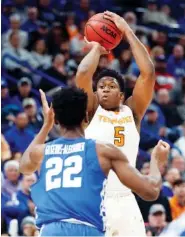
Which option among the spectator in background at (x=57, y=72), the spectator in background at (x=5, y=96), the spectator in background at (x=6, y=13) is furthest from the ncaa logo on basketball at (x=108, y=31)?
the spectator in background at (x=6, y=13)

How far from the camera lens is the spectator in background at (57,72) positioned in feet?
45.0

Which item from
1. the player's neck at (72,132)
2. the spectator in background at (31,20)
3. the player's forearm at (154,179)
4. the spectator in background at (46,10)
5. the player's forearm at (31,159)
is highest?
the spectator in background at (46,10)

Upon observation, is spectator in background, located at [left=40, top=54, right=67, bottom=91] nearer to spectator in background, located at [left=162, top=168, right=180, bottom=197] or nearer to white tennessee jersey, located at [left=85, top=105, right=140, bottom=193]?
spectator in background, located at [left=162, top=168, right=180, bottom=197]

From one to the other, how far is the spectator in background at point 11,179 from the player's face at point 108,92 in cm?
390

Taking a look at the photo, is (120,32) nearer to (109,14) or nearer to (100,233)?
(109,14)

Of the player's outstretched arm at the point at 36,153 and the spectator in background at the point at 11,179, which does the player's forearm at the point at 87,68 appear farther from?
the spectator in background at the point at 11,179

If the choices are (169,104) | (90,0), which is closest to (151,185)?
(169,104)

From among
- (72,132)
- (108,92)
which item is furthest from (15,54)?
(72,132)

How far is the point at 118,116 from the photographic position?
7.30 m

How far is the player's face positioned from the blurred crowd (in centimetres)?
297

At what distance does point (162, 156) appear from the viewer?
559 centimetres

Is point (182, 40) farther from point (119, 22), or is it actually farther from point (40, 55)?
point (119, 22)

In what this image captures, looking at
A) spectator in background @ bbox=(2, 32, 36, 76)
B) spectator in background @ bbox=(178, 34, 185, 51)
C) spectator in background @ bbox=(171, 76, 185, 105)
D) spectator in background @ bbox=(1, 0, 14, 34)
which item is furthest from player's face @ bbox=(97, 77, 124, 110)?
spectator in background @ bbox=(178, 34, 185, 51)

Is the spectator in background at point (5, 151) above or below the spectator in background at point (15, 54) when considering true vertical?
below
